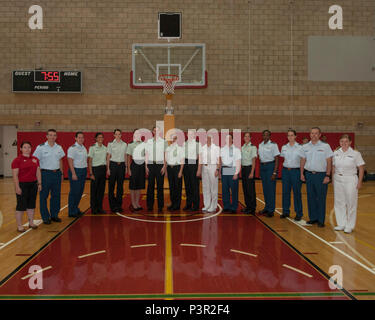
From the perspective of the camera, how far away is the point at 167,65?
14531 mm

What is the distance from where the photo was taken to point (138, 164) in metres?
7.54

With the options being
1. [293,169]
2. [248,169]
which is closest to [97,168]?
[248,169]

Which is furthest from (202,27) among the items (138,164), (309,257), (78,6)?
(309,257)

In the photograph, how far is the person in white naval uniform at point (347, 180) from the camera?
566 centimetres

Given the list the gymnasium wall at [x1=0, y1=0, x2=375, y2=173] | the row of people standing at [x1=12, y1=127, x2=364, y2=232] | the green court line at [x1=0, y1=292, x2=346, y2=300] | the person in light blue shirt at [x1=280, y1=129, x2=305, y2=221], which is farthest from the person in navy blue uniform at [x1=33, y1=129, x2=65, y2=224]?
the gymnasium wall at [x1=0, y1=0, x2=375, y2=173]

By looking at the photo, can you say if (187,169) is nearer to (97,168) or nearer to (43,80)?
(97,168)

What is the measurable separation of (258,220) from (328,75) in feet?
35.3

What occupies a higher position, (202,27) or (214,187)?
(202,27)

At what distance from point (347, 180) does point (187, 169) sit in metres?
3.63

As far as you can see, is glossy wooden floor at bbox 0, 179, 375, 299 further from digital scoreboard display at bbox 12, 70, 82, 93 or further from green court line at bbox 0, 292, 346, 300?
digital scoreboard display at bbox 12, 70, 82, 93

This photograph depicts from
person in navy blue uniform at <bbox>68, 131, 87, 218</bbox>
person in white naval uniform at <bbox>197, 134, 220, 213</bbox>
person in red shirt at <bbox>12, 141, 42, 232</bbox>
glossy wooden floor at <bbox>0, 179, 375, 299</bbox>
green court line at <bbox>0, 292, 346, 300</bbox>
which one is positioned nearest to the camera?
green court line at <bbox>0, 292, 346, 300</bbox>

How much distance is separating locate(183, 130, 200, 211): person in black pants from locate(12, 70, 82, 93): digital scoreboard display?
894cm

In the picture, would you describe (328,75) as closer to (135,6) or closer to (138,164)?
(135,6)

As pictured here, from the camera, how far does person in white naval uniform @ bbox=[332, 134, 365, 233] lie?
566 cm
